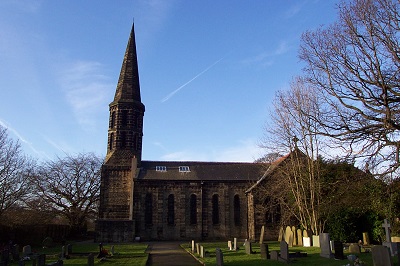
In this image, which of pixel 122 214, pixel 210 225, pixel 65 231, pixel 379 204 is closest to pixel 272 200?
pixel 210 225

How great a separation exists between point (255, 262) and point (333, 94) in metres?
7.77

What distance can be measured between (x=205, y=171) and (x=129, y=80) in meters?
13.1

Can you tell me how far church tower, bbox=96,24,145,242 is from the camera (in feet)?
104

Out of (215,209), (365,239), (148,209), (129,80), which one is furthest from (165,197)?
(365,239)

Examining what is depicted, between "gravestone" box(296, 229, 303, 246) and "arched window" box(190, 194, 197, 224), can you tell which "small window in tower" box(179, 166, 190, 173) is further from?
"gravestone" box(296, 229, 303, 246)

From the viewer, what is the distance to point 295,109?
76.5 ft

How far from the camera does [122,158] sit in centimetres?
3681

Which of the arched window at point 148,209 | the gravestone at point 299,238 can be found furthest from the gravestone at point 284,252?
the arched window at point 148,209

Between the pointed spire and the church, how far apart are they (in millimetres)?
538

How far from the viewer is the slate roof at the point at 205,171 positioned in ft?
118

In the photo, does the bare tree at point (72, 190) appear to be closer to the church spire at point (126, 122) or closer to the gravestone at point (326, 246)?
the church spire at point (126, 122)

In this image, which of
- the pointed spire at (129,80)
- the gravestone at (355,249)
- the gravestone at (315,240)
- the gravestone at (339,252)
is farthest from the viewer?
the pointed spire at (129,80)

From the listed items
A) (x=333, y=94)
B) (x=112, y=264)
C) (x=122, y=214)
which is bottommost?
(x=112, y=264)

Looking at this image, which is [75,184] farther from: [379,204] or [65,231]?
[379,204]
